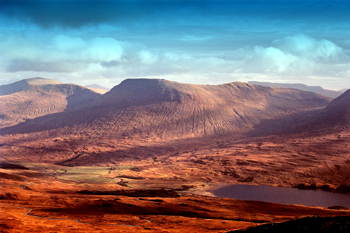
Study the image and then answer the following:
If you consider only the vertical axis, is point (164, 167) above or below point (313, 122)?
below

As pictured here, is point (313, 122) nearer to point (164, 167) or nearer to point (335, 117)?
point (335, 117)

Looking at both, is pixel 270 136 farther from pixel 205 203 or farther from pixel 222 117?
pixel 205 203

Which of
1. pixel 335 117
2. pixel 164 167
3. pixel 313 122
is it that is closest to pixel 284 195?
pixel 164 167

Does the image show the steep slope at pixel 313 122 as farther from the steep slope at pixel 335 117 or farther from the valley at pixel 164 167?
the valley at pixel 164 167

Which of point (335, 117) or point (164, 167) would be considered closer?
point (164, 167)

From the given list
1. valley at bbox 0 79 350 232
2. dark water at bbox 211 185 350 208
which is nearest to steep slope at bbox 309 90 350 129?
valley at bbox 0 79 350 232

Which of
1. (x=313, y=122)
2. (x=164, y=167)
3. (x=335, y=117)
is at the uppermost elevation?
(x=335, y=117)

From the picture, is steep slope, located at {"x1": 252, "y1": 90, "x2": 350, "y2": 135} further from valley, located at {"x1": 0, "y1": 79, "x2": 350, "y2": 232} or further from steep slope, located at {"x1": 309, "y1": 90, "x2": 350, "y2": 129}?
valley, located at {"x1": 0, "y1": 79, "x2": 350, "y2": 232}

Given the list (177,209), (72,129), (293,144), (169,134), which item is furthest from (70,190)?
(72,129)

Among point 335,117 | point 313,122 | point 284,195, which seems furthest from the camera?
point 313,122
